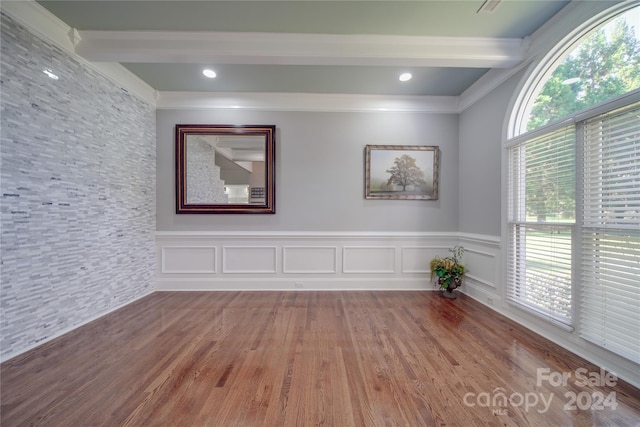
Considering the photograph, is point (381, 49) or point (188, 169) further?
point (188, 169)

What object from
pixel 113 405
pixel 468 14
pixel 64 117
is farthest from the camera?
pixel 64 117

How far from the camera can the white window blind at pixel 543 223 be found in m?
2.20

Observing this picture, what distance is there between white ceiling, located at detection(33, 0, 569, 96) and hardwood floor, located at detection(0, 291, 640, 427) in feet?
9.31

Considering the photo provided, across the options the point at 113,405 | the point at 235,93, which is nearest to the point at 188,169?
the point at 235,93

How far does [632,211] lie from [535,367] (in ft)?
4.49

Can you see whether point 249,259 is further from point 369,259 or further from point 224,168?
point 369,259

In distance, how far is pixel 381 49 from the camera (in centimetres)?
250

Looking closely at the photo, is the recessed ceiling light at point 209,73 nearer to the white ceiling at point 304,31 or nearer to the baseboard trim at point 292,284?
the white ceiling at point 304,31

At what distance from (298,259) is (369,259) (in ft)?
3.65

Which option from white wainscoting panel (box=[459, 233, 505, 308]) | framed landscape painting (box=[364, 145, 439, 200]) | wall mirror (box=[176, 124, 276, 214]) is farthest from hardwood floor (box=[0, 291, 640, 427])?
framed landscape painting (box=[364, 145, 439, 200])

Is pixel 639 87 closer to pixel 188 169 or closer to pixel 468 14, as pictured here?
pixel 468 14

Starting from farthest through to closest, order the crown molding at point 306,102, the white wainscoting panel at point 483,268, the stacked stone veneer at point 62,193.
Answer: the crown molding at point 306,102
the white wainscoting panel at point 483,268
the stacked stone veneer at point 62,193

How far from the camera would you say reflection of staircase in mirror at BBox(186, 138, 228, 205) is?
368 centimetres

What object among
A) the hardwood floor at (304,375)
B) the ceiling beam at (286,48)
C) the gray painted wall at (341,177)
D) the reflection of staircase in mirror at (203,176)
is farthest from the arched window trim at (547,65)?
the reflection of staircase in mirror at (203,176)
